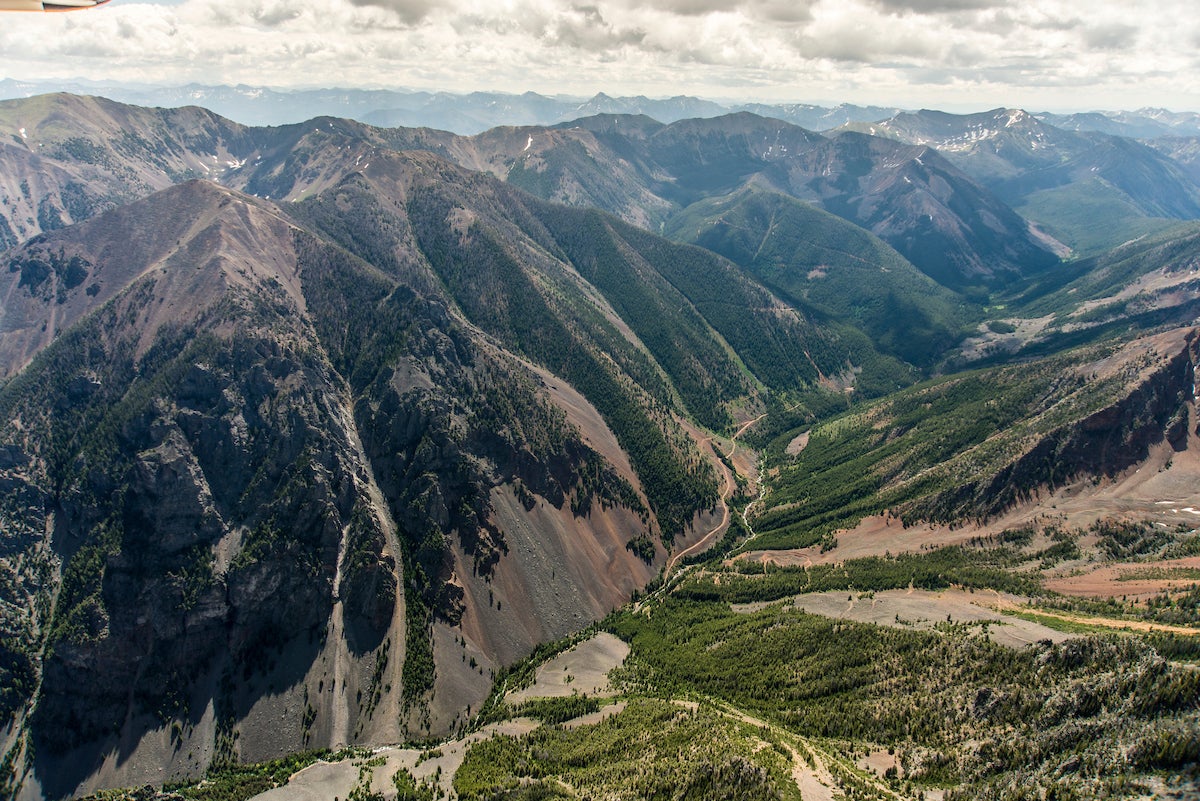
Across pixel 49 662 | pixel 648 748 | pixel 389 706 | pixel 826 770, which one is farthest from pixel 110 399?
pixel 826 770

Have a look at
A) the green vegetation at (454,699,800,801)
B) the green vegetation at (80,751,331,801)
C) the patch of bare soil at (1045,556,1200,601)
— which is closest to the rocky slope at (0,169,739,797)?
the green vegetation at (80,751,331,801)

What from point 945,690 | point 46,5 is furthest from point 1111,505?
point 46,5

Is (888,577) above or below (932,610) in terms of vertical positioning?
below

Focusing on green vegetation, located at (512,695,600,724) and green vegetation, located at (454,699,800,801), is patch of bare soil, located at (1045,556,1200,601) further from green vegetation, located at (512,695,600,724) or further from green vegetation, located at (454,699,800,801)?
green vegetation, located at (512,695,600,724)

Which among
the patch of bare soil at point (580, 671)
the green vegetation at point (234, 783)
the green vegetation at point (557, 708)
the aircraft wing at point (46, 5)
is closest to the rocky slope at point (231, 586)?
the green vegetation at point (234, 783)

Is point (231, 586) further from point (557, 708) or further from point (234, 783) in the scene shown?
point (557, 708)

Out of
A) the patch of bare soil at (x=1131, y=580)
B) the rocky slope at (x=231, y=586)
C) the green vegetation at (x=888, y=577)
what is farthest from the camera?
the green vegetation at (x=888, y=577)

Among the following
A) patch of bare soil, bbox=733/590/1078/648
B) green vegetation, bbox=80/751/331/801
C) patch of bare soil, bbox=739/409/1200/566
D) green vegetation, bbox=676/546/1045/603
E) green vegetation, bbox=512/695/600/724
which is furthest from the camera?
patch of bare soil, bbox=739/409/1200/566

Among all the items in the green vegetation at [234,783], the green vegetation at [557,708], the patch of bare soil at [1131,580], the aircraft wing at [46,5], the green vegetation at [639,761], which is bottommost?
the green vegetation at [234,783]

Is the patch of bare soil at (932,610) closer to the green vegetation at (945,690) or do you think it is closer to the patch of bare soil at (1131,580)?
the green vegetation at (945,690)
